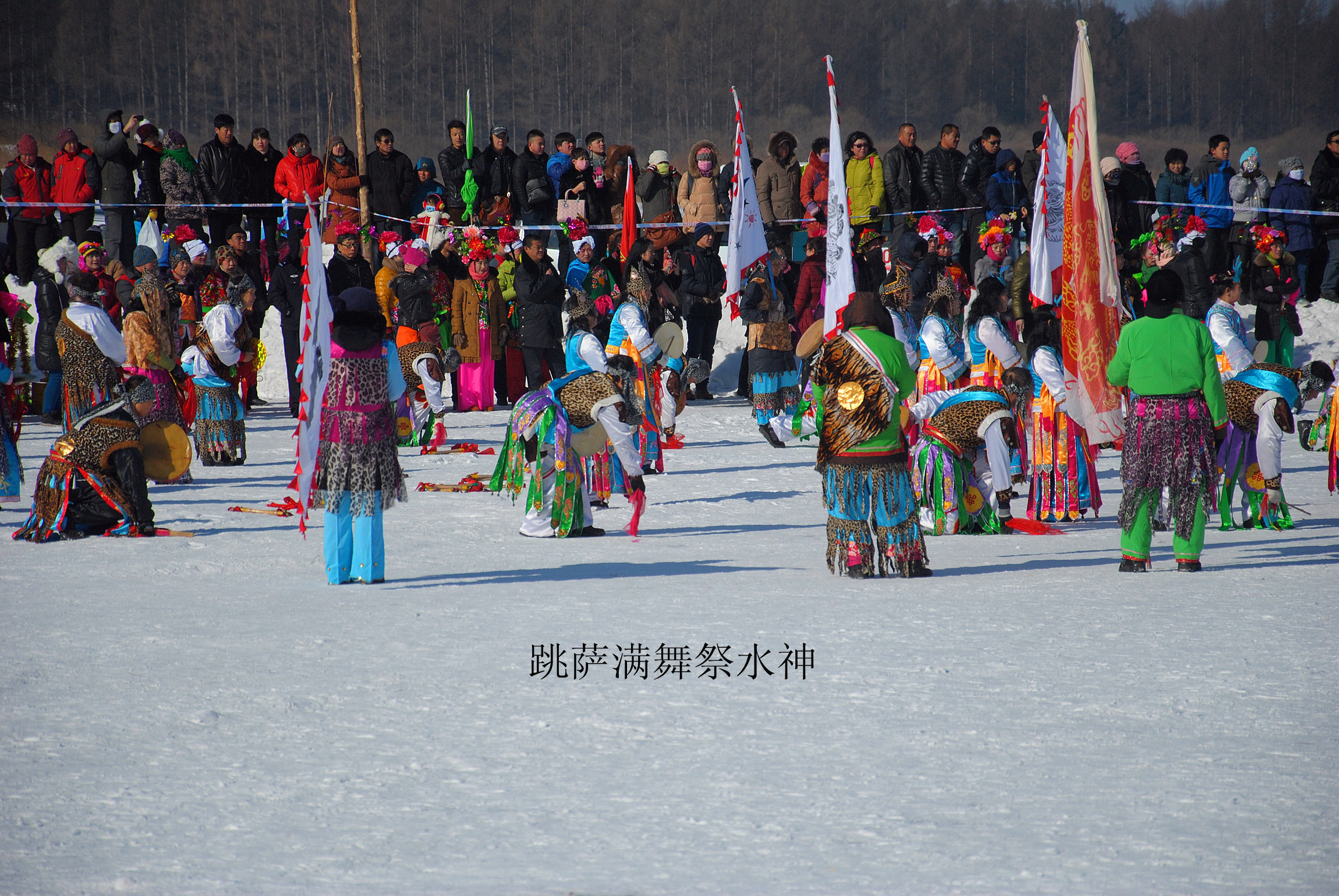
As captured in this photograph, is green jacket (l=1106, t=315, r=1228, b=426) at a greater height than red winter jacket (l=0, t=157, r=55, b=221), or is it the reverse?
red winter jacket (l=0, t=157, r=55, b=221)

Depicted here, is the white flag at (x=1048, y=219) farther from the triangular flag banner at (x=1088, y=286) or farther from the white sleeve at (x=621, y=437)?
the white sleeve at (x=621, y=437)

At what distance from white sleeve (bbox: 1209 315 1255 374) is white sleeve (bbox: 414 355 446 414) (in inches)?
265

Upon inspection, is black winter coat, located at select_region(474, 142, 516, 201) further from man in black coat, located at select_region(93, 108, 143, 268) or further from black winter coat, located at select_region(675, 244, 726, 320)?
man in black coat, located at select_region(93, 108, 143, 268)

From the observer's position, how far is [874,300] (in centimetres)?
736

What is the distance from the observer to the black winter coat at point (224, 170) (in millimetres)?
16734

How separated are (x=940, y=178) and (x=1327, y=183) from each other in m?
4.96

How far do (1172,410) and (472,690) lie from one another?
13.7 feet

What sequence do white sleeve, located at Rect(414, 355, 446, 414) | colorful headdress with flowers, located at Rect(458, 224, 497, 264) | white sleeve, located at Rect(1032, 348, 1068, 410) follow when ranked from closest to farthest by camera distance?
white sleeve, located at Rect(1032, 348, 1068, 410) → white sleeve, located at Rect(414, 355, 446, 414) → colorful headdress with flowers, located at Rect(458, 224, 497, 264)

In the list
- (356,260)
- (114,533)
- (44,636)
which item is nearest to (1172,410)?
(44,636)

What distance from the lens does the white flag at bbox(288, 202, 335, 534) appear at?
21.5 feet

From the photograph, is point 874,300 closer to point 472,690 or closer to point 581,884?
point 472,690

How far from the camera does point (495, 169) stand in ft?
55.6

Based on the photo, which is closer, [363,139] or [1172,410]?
[1172,410]

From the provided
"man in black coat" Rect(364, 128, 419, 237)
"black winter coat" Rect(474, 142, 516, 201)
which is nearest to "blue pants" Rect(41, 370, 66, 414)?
"man in black coat" Rect(364, 128, 419, 237)
